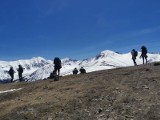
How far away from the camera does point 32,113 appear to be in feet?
105

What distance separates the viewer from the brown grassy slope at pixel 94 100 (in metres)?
29.0

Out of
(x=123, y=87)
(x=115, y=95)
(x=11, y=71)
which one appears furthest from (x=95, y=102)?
(x=11, y=71)

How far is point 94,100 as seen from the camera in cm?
3216

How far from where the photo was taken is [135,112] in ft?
92.8

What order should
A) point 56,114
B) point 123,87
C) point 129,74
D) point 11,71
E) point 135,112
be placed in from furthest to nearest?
point 11,71 < point 129,74 < point 123,87 < point 56,114 < point 135,112

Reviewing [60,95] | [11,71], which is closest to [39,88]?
[60,95]

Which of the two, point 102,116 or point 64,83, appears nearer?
point 102,116

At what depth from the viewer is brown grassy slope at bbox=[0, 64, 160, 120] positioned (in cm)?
2902

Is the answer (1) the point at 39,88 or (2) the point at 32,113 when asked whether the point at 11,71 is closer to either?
(1) the point at 39,88

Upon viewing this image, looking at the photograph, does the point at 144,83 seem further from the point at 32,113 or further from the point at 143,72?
the point at 32,113

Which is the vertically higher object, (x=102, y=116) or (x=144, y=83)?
(x=144, y=83)

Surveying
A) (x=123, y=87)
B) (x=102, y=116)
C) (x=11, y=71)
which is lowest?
(x=102, y=116)

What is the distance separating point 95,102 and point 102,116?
2.98m

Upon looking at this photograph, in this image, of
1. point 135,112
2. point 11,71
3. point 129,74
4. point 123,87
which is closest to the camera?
point 135,112
